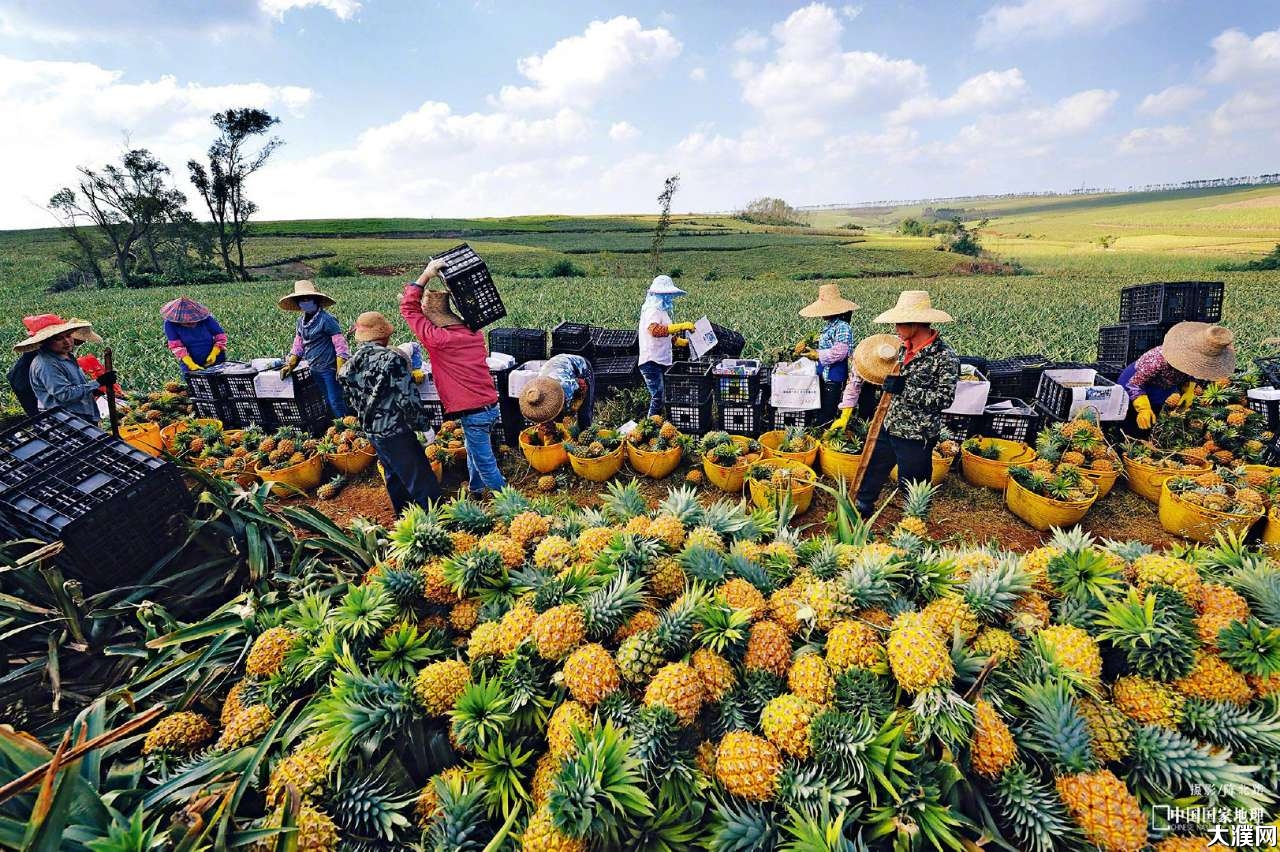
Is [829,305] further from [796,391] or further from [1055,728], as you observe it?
[1055,728]

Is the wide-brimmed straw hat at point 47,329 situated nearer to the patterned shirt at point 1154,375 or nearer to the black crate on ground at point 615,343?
the black crate on ground at point 615,343

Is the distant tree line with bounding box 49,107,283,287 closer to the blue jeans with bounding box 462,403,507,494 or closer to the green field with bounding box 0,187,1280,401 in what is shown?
the green field with bounding box 0,187,1280,401

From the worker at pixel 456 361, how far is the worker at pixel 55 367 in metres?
3.13

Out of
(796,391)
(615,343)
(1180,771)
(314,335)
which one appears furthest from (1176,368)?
(314,335)

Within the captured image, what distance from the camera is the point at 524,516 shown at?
2.53 m

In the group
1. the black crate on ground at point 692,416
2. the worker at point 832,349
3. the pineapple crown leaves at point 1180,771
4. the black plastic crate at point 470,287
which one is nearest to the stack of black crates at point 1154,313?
the worker at point 832,349

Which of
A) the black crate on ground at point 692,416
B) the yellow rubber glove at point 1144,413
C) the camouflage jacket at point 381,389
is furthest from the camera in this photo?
the black crate on ground at point 692,416

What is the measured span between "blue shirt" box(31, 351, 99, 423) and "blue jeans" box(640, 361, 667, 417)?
5851mm

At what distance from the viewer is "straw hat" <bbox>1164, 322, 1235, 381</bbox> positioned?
219 inches

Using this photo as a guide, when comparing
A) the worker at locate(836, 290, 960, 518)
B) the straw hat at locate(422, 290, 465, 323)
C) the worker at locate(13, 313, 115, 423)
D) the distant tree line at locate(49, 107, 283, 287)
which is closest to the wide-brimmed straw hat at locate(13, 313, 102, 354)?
the worker at locate(13, 313, 115, 423)

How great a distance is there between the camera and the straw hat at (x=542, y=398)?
19.4ft

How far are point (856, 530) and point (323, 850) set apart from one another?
2.28 m

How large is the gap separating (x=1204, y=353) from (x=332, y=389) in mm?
10372

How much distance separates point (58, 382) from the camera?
17.2 feet
